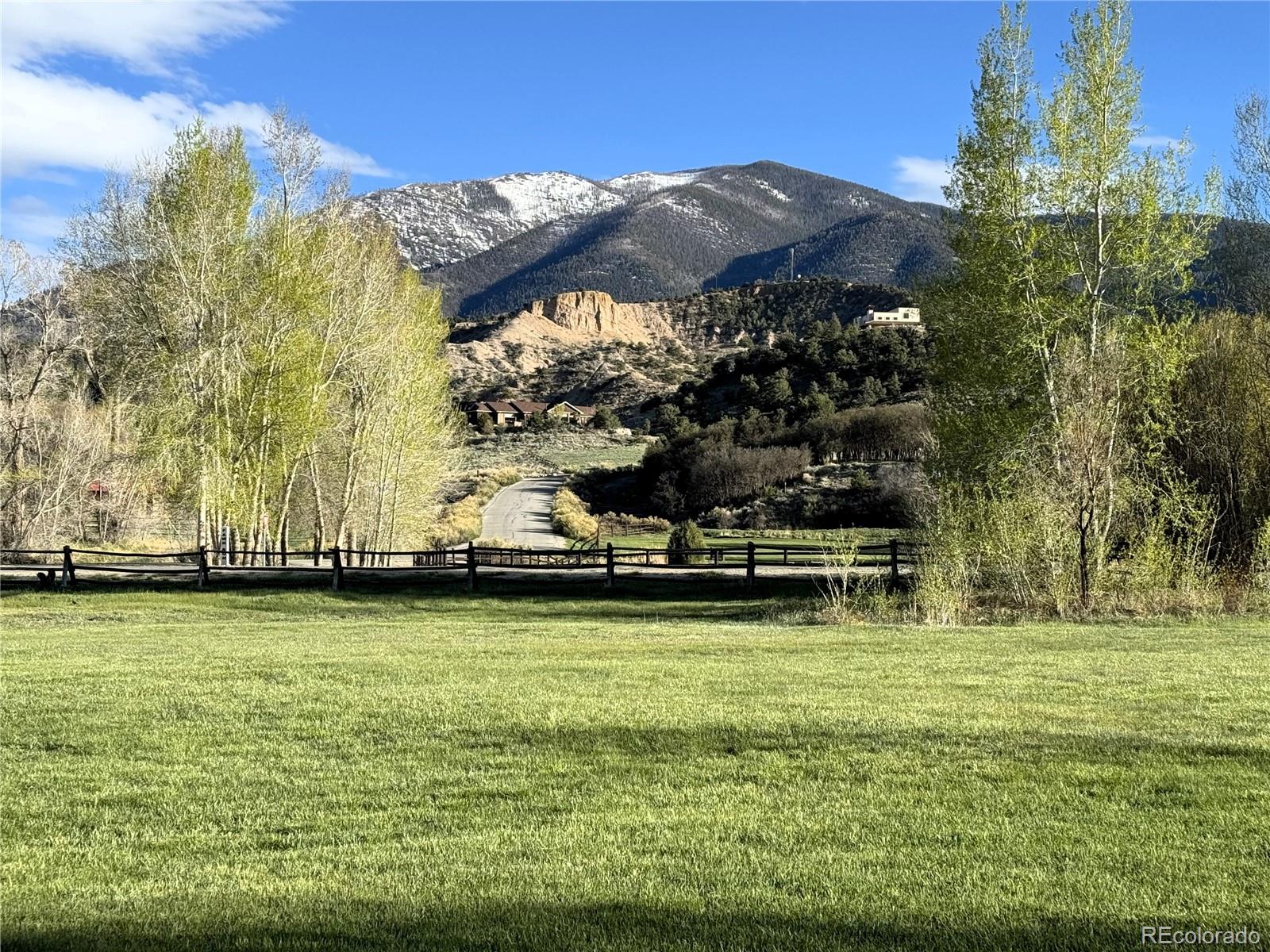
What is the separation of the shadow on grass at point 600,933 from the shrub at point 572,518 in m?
49.1

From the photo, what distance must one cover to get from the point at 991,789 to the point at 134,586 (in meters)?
22.0

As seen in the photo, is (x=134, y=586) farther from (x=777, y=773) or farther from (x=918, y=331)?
(x=918, y=331)

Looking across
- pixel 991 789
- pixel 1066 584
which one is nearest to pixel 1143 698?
pixel 991 789

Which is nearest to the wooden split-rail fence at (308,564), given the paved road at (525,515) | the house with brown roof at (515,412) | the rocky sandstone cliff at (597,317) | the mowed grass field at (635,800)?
the mowed grass field at (635,800)

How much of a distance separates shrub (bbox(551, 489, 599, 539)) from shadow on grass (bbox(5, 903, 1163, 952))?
49128 millimetres

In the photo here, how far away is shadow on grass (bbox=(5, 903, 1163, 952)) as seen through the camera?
409 centimetres

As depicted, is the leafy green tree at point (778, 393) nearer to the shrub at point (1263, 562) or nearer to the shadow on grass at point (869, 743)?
the shrub at point (1263, 562)

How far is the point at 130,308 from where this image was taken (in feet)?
86.0

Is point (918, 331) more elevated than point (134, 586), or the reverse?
point (918, 331)

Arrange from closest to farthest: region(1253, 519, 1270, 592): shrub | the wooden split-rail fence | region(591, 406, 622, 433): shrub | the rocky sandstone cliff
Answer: region(1253, 519, 1270, 592): shrub, the wooden split-rail fence, region(591, 406, 622, 433): shrub, the rocky sandstone cliff

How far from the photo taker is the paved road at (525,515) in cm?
5197

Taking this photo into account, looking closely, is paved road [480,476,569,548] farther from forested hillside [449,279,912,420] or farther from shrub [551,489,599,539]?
forested hillside [449,279,912,420]

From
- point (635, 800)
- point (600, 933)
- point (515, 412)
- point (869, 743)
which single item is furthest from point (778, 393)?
point (600, 933)

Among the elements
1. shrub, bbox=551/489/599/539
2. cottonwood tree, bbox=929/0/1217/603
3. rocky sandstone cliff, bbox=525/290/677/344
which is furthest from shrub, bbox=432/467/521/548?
rocky sandstone cliff, bbox=525/290/677/344
